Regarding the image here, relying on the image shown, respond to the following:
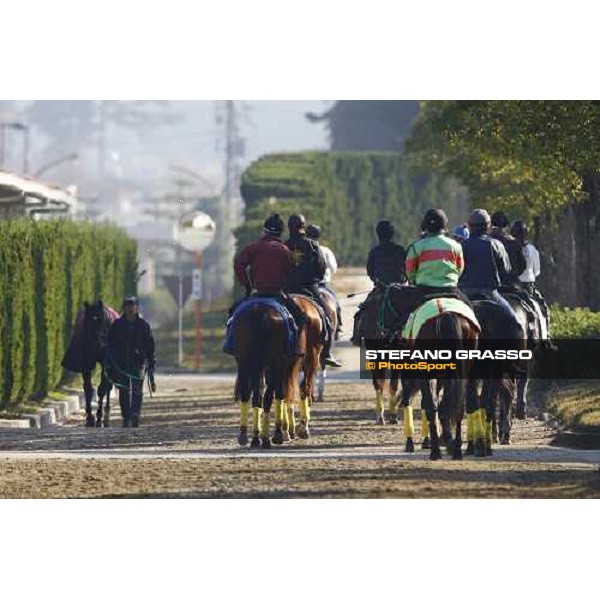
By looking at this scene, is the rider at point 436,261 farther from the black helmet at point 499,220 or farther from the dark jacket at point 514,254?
the black helmet at point 499,220

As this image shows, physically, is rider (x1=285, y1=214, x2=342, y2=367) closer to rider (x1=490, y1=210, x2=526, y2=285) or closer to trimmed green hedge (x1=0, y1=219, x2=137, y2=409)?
rider (x1=490, y1=210, x2=526, y2=285)

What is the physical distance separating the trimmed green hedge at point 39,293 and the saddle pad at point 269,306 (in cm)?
740

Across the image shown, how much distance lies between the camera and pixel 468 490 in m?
21.7

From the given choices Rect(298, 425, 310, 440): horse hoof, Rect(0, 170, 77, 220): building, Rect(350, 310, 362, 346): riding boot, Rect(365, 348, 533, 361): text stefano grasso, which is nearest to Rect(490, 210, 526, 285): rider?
Rect(365, 348, 533, 361): text stefano grasso

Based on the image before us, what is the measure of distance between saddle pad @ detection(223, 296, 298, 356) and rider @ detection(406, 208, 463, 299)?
253 centimetres

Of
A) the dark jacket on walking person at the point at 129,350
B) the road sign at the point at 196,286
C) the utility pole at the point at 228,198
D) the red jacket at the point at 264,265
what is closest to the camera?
the red jacket at the point at 264,265

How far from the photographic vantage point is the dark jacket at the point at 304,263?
28766mm

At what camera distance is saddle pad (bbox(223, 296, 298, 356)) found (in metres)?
26.1

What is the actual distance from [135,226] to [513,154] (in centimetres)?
12746

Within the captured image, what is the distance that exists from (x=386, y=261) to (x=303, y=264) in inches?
42.8

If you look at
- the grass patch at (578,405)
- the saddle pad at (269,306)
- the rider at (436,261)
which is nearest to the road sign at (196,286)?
the grass patch at (578,405)

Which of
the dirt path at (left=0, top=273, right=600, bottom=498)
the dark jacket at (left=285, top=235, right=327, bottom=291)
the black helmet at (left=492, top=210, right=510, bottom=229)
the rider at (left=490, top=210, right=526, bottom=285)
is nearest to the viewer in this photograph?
the dirt path at (left=0, top=273, right=600, bottom=498)

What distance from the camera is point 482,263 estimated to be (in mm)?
25359

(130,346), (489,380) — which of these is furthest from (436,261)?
(130,346)
